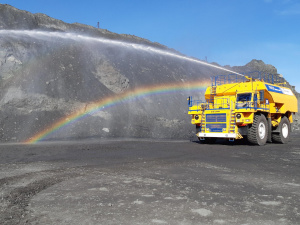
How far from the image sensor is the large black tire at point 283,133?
17953 millimetres

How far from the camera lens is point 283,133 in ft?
60.9

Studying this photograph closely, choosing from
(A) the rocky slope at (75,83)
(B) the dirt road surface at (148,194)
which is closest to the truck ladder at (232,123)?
(B) the dirt road surface at (148,194)

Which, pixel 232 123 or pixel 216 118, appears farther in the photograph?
pixel 216 118

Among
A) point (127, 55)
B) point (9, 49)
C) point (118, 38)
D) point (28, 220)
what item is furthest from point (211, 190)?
point (118, 38)

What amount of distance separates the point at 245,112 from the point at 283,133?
511cm

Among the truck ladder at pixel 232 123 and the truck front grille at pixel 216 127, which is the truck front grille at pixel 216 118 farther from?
the truck ladder at pixel 232 123

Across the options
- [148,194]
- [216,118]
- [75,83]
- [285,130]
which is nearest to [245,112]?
[216,118]

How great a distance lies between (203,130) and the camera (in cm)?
1641

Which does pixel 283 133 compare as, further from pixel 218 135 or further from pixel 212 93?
pixel 218 135

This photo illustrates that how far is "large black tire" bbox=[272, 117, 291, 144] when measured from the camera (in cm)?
1795

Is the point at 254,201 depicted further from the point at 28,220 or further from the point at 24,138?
the point at 24,138

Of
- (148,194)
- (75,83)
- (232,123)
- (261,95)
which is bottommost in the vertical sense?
(148,194)

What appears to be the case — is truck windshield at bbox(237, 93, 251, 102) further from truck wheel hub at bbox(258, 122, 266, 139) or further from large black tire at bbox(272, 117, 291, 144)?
large black tire at bbox(272, 117, 291, 144)

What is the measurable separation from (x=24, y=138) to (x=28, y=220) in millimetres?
17651
